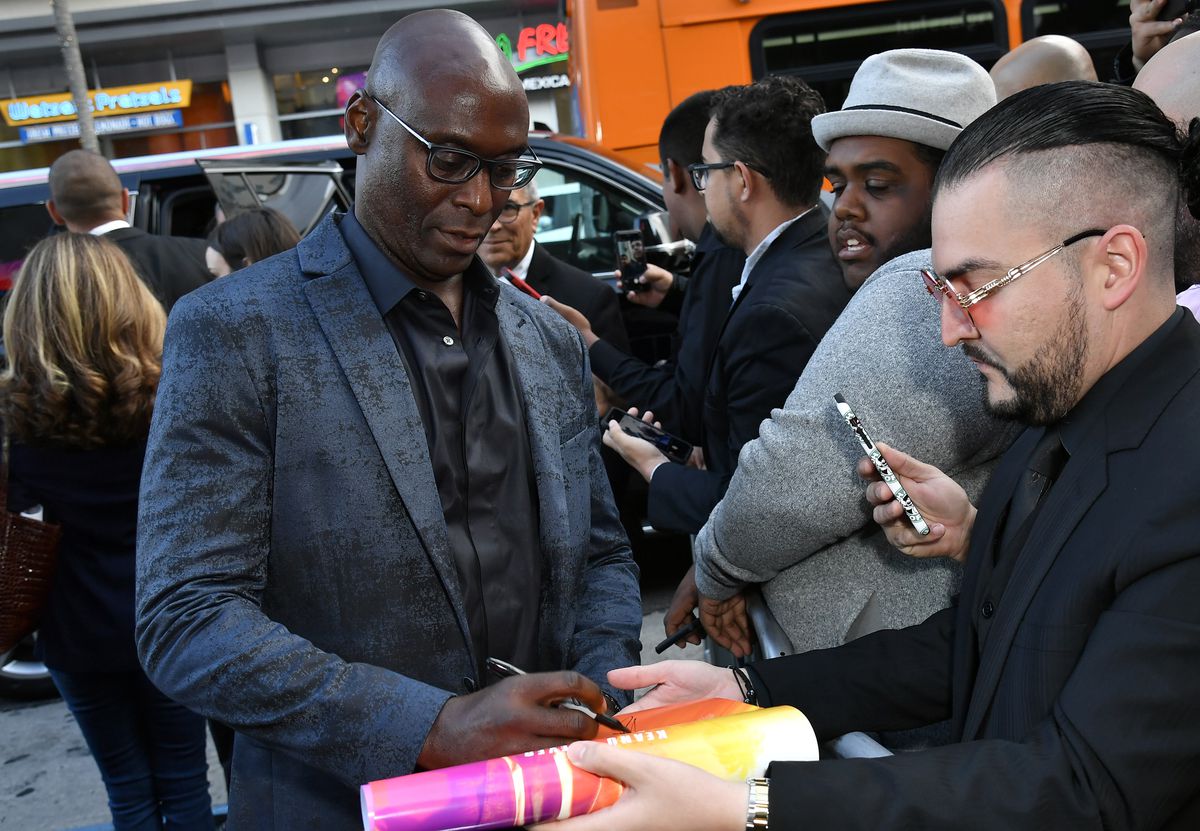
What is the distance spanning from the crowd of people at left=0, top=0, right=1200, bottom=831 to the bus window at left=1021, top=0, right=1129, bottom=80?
5.93 metres

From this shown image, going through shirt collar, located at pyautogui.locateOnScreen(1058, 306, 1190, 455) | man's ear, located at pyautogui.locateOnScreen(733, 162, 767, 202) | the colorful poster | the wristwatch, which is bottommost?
the wristwatch

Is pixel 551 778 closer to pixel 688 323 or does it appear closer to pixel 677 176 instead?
pixel 688 323

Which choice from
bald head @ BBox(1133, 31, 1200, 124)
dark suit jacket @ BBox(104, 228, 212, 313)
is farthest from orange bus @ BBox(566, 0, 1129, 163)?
bald head @ BBox(1133, 31, 1200, 124)

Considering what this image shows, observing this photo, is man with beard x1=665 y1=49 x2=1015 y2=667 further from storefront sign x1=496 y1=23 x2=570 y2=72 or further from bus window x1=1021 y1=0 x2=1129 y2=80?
storefront sign x1=496 y1=23 x2=570 y2=72

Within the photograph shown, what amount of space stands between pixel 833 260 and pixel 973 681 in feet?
5.24

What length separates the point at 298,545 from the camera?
1785 mm

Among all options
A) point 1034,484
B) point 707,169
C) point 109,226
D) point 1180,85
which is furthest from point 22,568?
point 1180,85

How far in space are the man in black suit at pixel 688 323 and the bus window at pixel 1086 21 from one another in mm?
4429

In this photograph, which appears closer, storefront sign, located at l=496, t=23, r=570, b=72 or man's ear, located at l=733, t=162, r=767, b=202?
man's ear, located at l=733, t=162, r=767, b=202

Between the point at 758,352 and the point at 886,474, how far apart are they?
0.86m

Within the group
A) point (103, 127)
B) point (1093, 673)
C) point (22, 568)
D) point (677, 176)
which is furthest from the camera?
point (103, 127)

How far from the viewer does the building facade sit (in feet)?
65.3

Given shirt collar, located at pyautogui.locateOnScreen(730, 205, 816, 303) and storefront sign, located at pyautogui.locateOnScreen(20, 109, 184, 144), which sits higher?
storefront sign, located at pyautogui.locateOnScreen(20, 109, 184, 144)

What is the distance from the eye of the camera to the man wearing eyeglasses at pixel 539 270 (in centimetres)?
511
